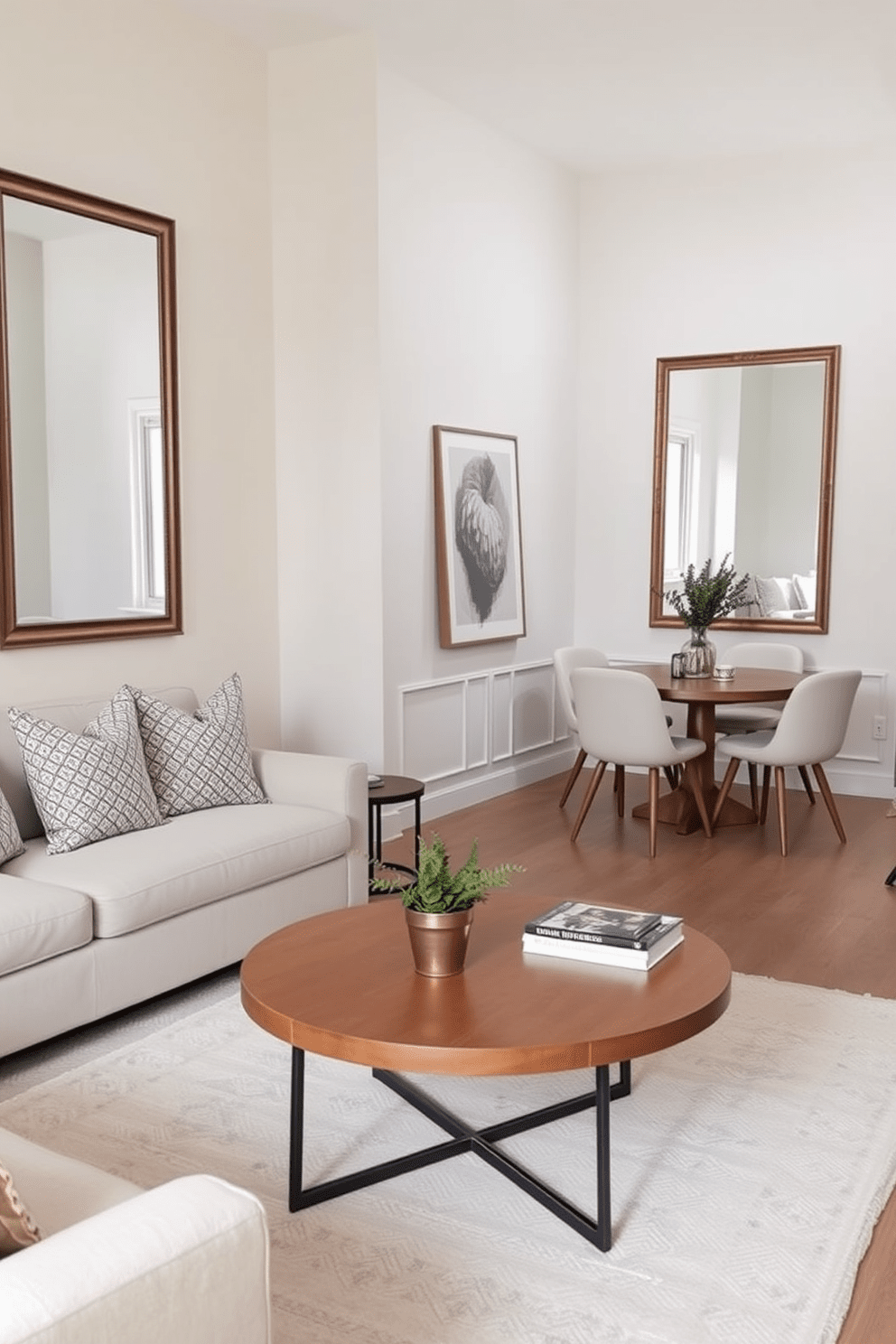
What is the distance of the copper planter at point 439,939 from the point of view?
8.00 ft

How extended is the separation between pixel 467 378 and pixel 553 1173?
414 centimetres

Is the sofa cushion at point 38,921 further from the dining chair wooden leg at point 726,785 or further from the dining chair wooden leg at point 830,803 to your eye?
the dining chair wooden leg at point 830,803

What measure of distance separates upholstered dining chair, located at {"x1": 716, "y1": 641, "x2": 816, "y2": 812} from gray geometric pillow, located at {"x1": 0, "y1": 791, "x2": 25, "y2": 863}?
3.79m

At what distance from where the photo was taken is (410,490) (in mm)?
5426

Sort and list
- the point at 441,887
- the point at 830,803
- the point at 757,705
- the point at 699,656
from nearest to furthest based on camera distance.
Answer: the point at 441,887
the point at 830,803
the point at 699,656
the point at 757,705

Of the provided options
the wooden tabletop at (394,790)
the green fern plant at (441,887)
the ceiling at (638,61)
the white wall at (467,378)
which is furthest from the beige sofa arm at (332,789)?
the ceiling at (638,61)

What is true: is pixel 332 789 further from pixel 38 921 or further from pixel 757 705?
pixel 757 705

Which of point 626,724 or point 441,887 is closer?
point 441,887

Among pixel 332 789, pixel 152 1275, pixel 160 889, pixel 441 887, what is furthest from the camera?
pixel 332 789

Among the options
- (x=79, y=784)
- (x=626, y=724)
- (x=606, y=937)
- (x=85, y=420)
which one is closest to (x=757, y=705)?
(x=626, y=724)

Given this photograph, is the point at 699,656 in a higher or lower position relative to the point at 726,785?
higher

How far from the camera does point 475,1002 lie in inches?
92.6

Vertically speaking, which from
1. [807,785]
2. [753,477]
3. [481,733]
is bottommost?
[807,785]

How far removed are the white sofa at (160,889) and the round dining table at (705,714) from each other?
188 cm
